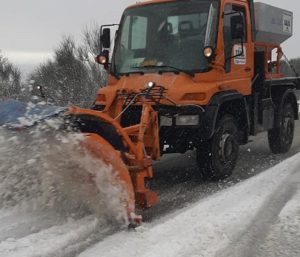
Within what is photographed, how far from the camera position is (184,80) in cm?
634

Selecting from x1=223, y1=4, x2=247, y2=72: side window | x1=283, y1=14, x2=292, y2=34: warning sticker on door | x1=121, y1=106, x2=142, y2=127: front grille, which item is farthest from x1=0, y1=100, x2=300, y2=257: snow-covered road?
x1=283, y1=14, x2=292, y2=34: warning sticker on door

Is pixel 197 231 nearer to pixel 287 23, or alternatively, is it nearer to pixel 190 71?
pixel 190 71

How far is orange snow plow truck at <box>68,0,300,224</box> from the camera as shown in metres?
6.12

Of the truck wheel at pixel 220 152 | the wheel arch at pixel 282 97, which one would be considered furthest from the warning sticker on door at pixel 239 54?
the wheel arch at pixel 282 97

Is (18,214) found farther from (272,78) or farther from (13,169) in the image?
(272,78)

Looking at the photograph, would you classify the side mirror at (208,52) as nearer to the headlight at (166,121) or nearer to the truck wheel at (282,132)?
the headlight at (166,121)

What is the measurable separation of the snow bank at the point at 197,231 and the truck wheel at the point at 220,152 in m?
0.55

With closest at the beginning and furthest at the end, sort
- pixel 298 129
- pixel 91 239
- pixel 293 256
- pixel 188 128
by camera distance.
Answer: pixel 293 256, pixel 91 239, pixel 188 128, pixel 298 129

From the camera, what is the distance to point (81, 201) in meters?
4.88

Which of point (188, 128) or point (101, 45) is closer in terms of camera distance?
point (188, 128)

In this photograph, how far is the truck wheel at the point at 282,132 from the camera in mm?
8805

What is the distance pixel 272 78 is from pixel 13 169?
493 cm

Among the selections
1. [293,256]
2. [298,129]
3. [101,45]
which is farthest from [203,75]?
[298,129]

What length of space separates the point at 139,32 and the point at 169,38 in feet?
1.71
